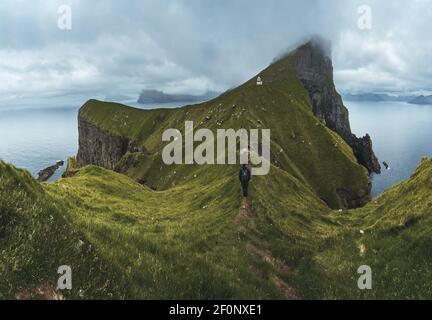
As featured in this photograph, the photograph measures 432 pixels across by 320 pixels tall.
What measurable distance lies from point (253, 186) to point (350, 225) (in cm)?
984

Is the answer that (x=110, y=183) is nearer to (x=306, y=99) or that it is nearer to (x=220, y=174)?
(x=220, y=174)

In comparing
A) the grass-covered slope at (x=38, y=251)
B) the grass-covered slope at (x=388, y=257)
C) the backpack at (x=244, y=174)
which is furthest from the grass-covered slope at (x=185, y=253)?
the grass-covered slope at (x=388, y=257)

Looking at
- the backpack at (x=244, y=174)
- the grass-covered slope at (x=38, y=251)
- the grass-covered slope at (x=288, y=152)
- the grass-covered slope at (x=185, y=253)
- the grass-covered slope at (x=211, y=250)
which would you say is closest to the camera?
the grass-covered slope at (x=38, y=251)

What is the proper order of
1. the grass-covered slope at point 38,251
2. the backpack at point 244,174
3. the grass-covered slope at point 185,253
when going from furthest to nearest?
the backpack at point 244,174 < the grass-covered slope at point 185,253 < the grass-covered slope at point 38,251

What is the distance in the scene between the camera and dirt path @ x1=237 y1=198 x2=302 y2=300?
59.3ft

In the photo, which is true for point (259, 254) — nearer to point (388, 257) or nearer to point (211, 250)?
point (211, 250)

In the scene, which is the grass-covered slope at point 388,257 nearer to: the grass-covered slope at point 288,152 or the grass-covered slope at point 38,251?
the grass-covered slope at point 38,251

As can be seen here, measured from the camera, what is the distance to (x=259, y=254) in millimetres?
22312

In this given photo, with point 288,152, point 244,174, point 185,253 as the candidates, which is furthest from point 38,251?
point 288,152

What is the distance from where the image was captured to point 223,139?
82.2 meters

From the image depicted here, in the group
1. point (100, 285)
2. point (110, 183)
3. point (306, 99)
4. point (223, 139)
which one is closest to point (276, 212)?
point (100, 285)

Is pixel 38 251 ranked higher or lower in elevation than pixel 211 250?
higher

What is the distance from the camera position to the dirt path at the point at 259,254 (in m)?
18.1

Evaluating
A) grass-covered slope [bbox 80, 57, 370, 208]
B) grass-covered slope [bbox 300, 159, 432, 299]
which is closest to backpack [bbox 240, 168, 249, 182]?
grass-covered slope [bbox 300, 159, 432, 299]
